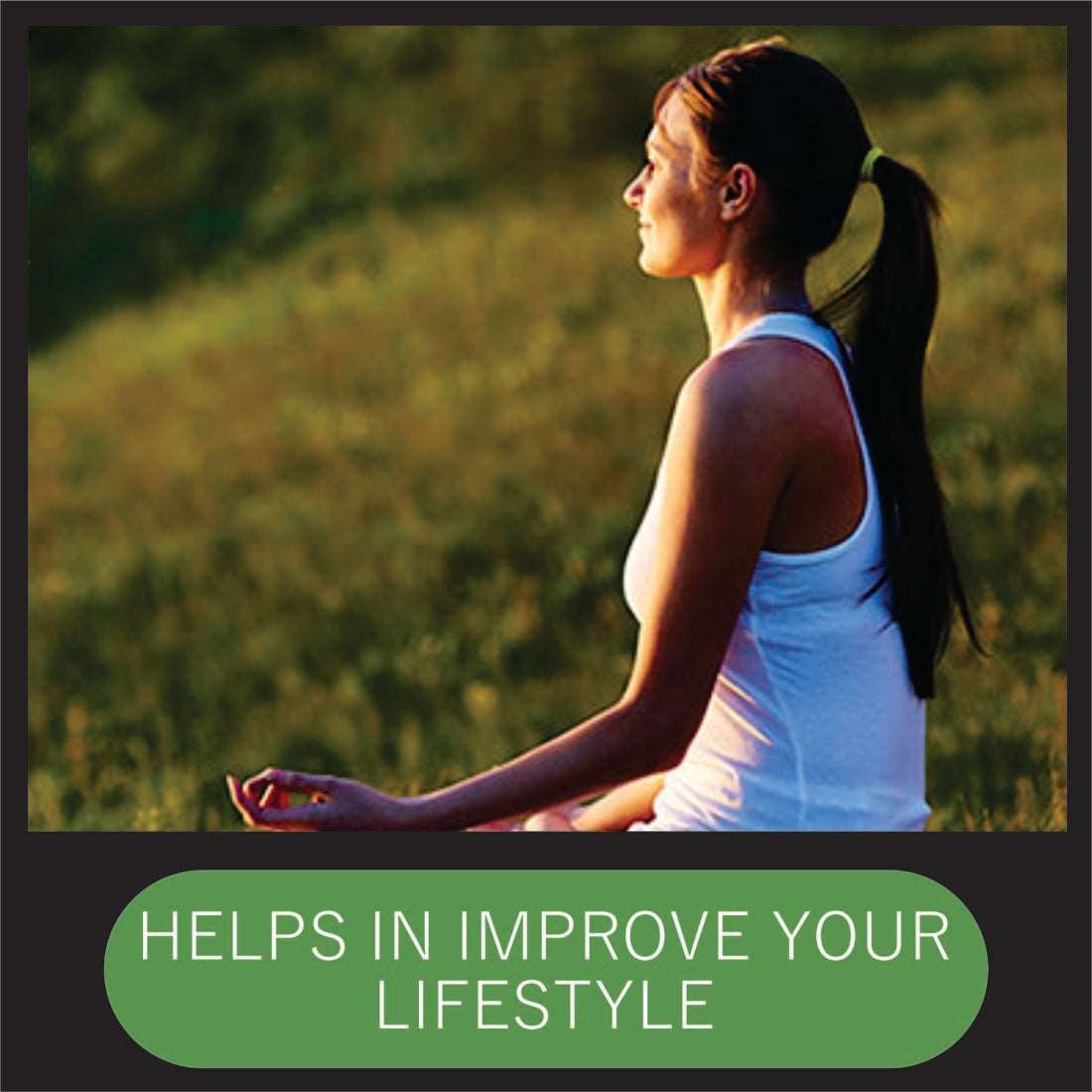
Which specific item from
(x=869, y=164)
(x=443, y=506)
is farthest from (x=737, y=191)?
(x=443, y=506)

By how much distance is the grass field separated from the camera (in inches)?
255

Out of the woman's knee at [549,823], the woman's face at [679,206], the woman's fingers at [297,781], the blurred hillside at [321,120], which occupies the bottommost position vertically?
the woman's knee at [549,823]

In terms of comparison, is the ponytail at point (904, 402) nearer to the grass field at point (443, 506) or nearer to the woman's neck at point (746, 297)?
the woman's neck at point (746, 297)

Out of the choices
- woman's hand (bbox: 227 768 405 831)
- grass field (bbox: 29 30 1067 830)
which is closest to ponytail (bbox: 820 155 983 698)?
woman's hand (bbox: 227 768 405 831)

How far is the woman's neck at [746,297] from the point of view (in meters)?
2.97

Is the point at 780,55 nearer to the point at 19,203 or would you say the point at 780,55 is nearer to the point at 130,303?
the point at 19,203

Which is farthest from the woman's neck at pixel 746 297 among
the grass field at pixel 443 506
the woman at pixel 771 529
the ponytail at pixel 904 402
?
the grass field at pixel 443 506

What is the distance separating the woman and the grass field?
134 cm

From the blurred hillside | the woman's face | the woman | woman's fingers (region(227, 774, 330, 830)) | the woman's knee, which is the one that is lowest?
the woman's knee

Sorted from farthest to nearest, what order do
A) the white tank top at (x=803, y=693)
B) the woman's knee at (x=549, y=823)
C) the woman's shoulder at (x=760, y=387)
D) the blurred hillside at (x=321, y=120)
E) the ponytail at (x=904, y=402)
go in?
the blurred hillside at (x=321, y=120) → the woman's knee at (x=549, y=823) → the ponytail at (x=904, y=402) → the white tank top at (x=803, y=693) → the woman's shoulder at (x=760, y=387)

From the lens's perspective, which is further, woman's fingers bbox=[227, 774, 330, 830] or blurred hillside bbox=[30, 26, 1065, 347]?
blurred hillside bbox=[30, 26, 1065, 347]

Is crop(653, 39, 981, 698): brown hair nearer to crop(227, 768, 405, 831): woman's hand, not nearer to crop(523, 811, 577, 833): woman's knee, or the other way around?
crop(523, 811, 577, 833): woman's knee

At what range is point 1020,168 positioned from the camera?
43.3ft

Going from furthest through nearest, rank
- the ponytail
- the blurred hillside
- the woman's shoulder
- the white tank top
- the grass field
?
1. the blurred hillside
2. the grass field
3. the ponytail
4. the white tank top
5. the woman's shoulder
